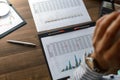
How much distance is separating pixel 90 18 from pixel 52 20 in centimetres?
19

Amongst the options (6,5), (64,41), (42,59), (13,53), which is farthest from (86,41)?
(6,5)

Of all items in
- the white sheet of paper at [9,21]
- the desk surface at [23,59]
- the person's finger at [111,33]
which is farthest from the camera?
the white sheet of paper at [9,21]

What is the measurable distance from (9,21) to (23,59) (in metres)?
0.22

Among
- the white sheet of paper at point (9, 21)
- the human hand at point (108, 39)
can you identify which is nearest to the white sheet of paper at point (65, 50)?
the white sheet of paper at point (9, 21)

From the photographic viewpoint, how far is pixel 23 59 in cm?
93

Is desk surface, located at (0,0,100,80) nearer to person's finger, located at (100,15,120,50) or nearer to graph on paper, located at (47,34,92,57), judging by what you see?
graph on paper, located at (47,34,92,57)

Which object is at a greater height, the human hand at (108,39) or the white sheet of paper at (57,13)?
the human hand at (108,39)

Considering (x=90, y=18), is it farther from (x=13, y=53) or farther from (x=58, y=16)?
(x=13, y=53)

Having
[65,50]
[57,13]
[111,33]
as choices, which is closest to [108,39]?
[111,33]

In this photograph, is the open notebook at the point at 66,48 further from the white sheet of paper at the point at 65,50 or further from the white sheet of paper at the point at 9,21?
the white sheet of paper at the point at 9,21

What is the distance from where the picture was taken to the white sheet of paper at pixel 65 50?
0.91m

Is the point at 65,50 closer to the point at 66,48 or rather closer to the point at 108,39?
the point at 66,48

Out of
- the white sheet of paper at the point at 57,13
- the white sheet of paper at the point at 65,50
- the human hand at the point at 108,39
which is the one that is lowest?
the white sheet of paper at the point at 65,50

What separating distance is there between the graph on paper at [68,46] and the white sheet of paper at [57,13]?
0.32 feet
